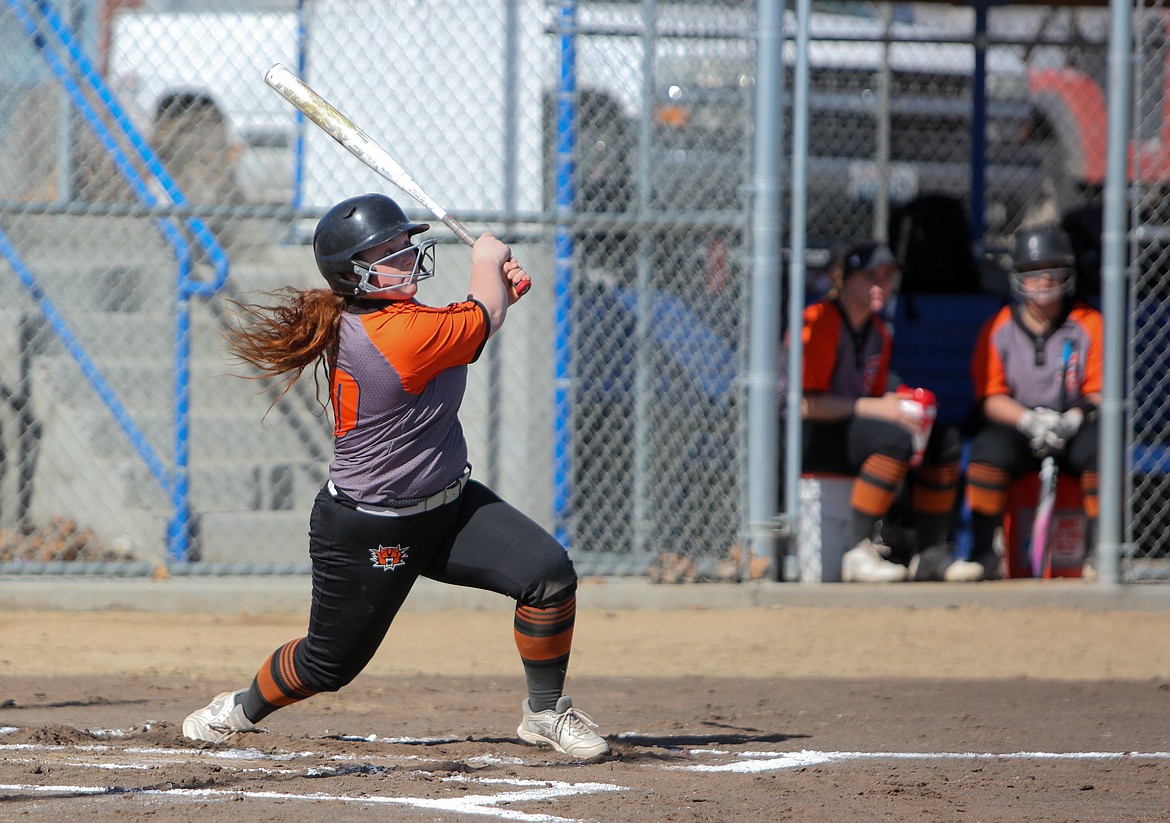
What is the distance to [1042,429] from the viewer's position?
7.81m

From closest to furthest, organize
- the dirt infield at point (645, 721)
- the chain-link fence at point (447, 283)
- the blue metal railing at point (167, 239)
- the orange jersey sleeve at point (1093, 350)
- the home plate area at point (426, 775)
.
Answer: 1. the home plate area at point (426, 775)
2. the dirt infield at point (645, 721)
3. the blue metal railing at point (167, 239)
4. the chain-link fence at point (447, 283)
5. the orange jersey sleeve at point (1093, 350)

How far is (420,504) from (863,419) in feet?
13.2

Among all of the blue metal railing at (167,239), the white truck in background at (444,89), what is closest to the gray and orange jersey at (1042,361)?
the white truck in background at (444,89)

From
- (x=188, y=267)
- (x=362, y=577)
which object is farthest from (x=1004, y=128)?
(x=362, y=577)

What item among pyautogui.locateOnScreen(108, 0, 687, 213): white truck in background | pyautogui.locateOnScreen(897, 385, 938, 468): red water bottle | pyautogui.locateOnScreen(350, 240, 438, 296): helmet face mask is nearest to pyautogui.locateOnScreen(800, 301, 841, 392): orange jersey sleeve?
pyautogui.locateOnScreen(897, 385, 938, 468): red water bottle

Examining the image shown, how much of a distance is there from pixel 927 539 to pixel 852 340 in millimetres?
1166

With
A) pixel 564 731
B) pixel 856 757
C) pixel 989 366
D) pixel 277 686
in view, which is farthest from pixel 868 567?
pixel 277 686

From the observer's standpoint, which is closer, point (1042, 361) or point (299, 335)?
point (299, 335)

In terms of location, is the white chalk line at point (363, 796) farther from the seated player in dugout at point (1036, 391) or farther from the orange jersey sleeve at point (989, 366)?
the orange jersey sleeve at point (989, 366)

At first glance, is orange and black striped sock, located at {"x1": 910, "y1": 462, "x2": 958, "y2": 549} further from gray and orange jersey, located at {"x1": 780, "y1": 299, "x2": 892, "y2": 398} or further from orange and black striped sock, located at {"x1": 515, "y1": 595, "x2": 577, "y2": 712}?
orange and black striped sock, located at {"x1": 515, "y1": 595, "x2": 577, "y2": 712}

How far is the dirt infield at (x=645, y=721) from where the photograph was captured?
3.95m

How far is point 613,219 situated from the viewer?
24.8ft

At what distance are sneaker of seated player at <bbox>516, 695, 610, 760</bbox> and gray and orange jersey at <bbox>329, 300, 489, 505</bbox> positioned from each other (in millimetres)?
828

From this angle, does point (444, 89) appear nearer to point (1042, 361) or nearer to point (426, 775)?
point (1042, 361)
